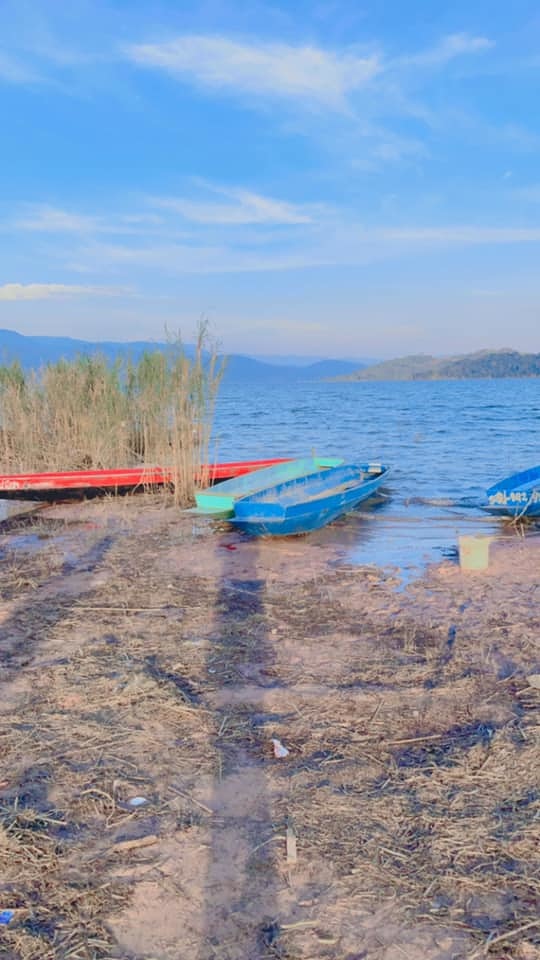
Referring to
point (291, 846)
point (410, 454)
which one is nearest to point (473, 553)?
point (291, 846)

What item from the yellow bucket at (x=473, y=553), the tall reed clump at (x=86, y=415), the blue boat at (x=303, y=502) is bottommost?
the yellow bucket at (x=473, y=553)

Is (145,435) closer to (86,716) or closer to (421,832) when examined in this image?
(86,716)

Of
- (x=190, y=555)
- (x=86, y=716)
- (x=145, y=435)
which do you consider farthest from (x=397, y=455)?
(x=86, y=716)

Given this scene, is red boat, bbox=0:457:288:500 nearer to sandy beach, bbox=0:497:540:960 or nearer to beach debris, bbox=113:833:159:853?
sandy beach, bbox=0:497:540:960

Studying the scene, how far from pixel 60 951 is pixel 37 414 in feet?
32.4

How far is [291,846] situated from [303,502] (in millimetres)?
5644

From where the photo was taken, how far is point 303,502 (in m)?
7.85

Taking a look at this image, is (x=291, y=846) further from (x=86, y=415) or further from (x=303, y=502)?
(x=86, y=415)

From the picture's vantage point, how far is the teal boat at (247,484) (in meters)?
7.65

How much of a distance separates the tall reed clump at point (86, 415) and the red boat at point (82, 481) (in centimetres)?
26

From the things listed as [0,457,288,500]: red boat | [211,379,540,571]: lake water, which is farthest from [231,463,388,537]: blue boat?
[0,457,288,500]: red boat

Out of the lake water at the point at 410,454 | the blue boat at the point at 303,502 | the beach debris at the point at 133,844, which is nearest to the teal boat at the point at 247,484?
the blue boat at the point at 303,502

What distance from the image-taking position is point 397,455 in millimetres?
16750

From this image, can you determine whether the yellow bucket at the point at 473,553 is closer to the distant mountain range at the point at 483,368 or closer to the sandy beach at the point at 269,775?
the sandy beach at the point at 269,775
